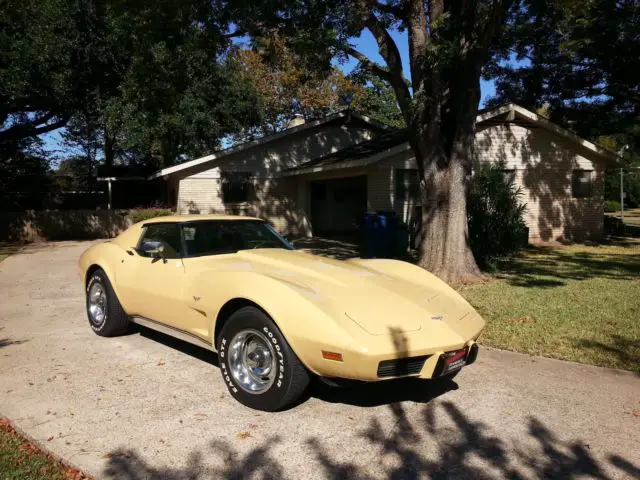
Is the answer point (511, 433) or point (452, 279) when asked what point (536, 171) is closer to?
point (452, 279)

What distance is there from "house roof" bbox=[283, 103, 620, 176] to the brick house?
0.11ft

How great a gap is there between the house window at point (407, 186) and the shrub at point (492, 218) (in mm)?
4242

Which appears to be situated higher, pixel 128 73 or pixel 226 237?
pixel 128 73

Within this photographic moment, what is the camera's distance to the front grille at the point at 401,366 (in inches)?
130

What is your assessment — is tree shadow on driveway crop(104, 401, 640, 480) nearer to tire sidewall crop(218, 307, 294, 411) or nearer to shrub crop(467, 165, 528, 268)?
tire sidewall crop(218, 307, 294, 411)

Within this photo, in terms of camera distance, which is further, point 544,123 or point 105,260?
point 544,123

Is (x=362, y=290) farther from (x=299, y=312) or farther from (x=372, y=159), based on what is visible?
(x=372, y=159)

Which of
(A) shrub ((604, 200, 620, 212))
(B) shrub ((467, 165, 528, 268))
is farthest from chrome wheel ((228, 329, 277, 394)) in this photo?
(A) shrub ((604, 200, 620, 212))

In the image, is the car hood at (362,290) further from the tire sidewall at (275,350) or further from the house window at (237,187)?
the house window at (237,187)

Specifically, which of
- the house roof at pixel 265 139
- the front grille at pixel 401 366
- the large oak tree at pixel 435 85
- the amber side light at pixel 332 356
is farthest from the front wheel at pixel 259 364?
the house roof at pixel 265 139

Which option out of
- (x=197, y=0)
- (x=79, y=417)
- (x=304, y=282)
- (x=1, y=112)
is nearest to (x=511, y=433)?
(x=304, y=282)

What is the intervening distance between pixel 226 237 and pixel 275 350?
6.02 feet

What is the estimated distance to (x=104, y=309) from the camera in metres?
5.71

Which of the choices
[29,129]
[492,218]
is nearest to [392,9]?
[492,218]
